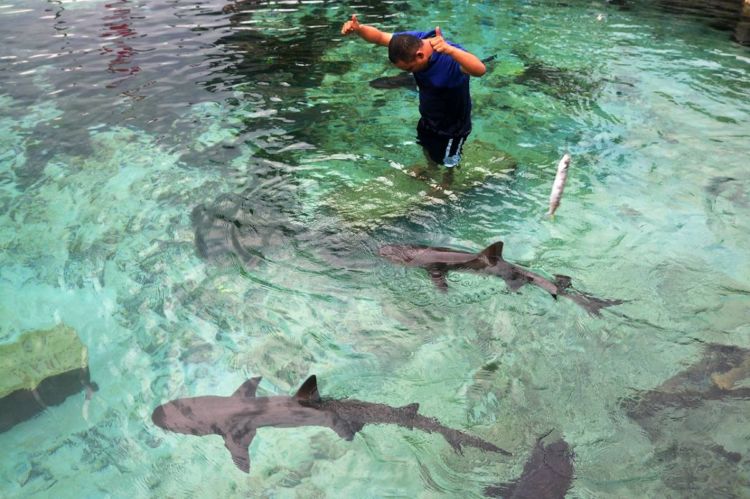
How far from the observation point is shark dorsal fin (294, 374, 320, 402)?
4.17 m

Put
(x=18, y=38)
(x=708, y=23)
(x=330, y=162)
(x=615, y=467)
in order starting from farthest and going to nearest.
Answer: (x=708, y=23) → (x=18, y=38) → (x=330, y=162) → (x=615, y=467)

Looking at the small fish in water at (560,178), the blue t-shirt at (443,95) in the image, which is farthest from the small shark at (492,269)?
the blue t-shirt at (443,95)

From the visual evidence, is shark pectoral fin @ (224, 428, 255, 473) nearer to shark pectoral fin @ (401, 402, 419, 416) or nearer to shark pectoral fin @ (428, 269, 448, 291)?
shark pectoral fin @ (401, 402, 419, 416)

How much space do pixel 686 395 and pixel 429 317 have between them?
2224 mm

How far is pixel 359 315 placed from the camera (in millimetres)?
5305

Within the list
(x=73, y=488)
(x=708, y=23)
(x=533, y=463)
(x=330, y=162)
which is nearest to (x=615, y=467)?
(x=533, y=463)

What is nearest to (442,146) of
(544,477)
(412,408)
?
(412,408)

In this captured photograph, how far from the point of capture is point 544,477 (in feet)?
12.3

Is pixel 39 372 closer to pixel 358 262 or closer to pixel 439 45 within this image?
pixel 358 262

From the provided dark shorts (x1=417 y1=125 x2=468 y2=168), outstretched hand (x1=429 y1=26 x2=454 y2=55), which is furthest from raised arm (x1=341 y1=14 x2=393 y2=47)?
dark shorts (x1=417 y1=125 x2=468 y2=168)

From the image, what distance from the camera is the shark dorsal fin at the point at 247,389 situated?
441cm

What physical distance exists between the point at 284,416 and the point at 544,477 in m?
1.96

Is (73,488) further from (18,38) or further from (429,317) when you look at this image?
(18,38)

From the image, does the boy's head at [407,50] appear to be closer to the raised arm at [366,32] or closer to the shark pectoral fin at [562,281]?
the raised arm at [366,32]
